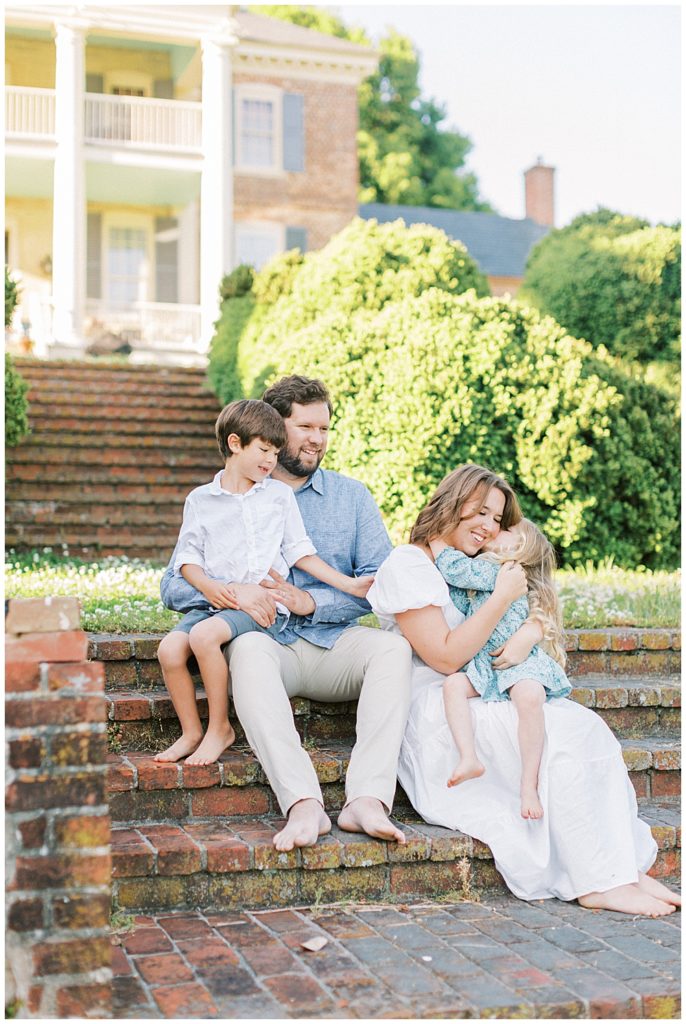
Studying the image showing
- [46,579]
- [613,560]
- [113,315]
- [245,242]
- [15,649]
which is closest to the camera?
[15,649]

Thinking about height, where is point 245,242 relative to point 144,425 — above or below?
above

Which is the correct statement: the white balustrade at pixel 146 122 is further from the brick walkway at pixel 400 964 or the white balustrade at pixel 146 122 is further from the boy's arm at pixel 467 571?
the brick walkway at pixel 400 964

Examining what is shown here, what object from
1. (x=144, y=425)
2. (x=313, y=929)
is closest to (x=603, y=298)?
(x=144, y=425)

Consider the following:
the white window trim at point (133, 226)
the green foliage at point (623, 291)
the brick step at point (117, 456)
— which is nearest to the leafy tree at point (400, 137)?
the white window trim at point (133, 226)

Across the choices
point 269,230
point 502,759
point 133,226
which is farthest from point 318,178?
point 502,759

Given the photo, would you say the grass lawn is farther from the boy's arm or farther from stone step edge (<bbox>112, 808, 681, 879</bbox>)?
the boy's arm

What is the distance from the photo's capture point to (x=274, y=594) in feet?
13.0

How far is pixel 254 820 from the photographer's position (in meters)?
3.74

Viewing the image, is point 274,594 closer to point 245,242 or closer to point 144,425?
point 144,425

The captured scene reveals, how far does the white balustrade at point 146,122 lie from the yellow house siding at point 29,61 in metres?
1.86

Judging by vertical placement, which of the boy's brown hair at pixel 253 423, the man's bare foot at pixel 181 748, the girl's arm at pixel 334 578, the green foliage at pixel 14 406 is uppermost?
the green foliage at pixel 14 406

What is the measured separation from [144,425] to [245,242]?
36.3 ft

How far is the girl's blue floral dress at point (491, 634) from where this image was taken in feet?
12.4

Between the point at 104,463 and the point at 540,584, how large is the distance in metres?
6.22
